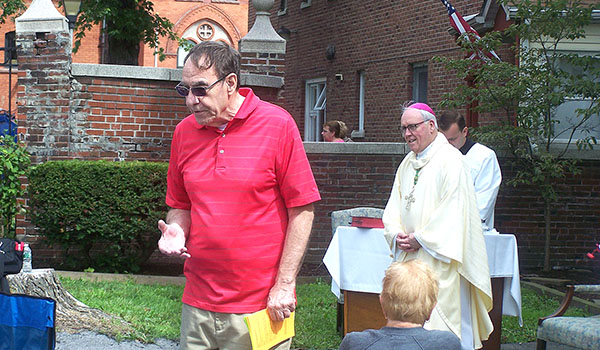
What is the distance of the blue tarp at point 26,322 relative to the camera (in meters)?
4.41

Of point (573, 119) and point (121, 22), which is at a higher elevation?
point (121, 22)

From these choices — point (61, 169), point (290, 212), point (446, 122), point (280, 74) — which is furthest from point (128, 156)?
point (290, 212)

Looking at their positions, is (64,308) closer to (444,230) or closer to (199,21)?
(444,230)

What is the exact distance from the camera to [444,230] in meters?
5.41

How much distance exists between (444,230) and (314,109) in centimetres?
1709

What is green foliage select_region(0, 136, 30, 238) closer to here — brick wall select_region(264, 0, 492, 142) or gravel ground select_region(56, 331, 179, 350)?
gravel ground select_region(56, 331, 179, 350)

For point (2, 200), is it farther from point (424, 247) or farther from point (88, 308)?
point (424, 247)

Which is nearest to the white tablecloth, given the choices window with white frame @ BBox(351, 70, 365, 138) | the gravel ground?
the gravel ground

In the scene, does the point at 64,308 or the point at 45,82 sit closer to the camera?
the point at 64,308

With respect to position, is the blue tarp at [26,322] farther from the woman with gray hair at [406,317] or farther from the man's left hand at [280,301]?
the woman with gray hair at [406,317]

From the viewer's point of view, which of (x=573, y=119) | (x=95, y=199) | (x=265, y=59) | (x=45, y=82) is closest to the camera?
(x=95, y=199)

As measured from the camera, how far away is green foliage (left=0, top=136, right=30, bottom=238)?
33.8 ft

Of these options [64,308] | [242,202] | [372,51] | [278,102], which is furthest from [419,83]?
[242,202]

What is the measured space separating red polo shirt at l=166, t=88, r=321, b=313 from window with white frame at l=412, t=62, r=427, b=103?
14.6m
